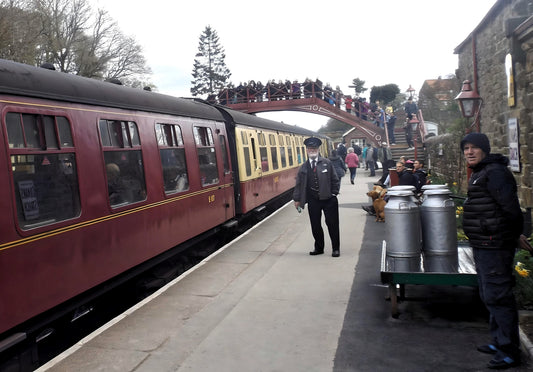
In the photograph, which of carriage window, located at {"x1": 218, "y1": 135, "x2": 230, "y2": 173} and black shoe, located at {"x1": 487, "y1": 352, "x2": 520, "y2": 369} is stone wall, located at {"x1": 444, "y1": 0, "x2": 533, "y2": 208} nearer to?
black shoe, located at {"x1": 487, "y1": 352, "x2": 520, "y2": 369}

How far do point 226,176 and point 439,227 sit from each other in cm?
552

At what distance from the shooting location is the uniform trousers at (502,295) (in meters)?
3.75

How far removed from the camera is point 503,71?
9445 millimetres

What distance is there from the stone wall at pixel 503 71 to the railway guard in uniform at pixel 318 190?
3.07 m

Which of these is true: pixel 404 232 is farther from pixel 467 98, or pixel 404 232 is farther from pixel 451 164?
pixel 451 164

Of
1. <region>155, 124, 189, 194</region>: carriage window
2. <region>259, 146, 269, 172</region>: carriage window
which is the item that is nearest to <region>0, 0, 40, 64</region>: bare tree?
<region>259, 146, 269, 172</region>: carriage window

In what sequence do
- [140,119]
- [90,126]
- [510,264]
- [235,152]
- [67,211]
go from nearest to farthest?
[510,264] < [67,211] < [90,126] < [140,119] < [235,152]

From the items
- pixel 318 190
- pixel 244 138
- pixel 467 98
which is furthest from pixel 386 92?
pixel 318 190

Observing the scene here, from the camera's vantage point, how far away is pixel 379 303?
17.8 feet

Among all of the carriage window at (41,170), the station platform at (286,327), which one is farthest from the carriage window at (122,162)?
the station platform at (286,327)

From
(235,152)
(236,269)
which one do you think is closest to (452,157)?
(235,152)

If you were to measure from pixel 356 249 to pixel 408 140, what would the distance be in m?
18.7

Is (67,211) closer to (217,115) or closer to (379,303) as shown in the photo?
(379,303)

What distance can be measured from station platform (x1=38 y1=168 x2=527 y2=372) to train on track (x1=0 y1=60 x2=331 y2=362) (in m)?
0.57
